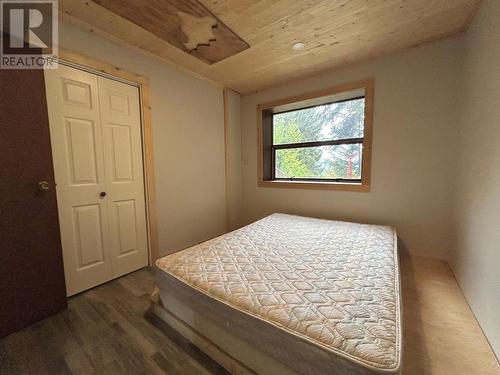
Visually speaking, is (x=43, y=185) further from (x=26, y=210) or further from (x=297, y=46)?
(x=297, y=46)

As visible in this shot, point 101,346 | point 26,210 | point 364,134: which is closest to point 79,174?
point 26,210

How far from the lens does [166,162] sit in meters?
2.39

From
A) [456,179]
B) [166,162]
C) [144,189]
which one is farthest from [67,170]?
[456,179]

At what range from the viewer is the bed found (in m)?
0.79

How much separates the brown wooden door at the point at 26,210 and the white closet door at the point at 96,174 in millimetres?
207

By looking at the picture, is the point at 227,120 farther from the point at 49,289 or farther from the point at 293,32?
the point at 49,289

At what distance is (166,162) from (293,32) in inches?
73.0

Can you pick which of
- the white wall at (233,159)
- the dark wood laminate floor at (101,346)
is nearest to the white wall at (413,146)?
the white wall at (233,159)

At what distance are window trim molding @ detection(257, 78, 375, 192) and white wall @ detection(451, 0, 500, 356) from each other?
74 cm

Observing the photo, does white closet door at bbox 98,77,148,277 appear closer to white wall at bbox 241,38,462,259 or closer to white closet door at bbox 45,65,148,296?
white closet door at bbox 45,65,148,296

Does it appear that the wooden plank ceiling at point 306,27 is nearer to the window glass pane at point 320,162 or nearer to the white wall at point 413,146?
the white wall at point 413,146

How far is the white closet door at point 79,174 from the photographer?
164 centimetres

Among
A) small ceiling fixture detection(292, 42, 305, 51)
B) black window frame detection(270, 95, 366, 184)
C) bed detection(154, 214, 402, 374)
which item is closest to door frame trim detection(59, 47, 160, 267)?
bed detection(154, 214, 402, 374)

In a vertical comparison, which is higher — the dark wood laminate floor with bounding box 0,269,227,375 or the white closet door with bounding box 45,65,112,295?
the white closet door with bounding box 45,65,112,295
